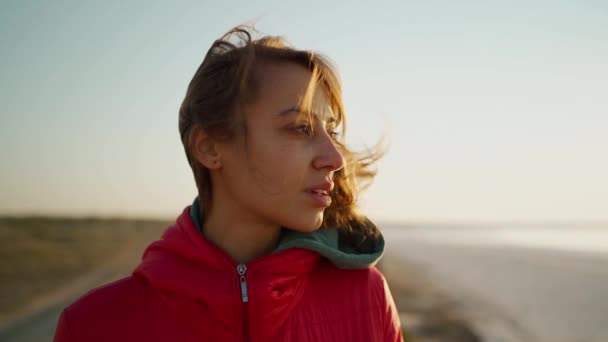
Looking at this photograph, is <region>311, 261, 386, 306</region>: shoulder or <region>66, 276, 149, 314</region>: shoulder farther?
<region>311, 261, 386, 306</region>: shoulder

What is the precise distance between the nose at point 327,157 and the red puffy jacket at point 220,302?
13.1 inches

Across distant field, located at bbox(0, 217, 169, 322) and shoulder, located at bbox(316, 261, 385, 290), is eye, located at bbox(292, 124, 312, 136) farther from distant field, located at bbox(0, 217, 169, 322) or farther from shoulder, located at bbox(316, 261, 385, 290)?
distant field, located at bbox(0, 217, 169, 322)

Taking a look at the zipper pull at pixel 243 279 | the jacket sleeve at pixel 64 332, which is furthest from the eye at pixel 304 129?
the jacket sleeve at pixel 64 332

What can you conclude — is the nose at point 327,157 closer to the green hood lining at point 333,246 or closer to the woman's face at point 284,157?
Result: the woman's face at point 284,157

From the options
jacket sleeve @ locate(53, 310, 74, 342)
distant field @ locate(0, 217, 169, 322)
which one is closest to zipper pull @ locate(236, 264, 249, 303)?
jacket sleeve @ locate(53, 310, 74, 342)

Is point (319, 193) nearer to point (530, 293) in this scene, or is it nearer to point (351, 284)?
point (351, 284)

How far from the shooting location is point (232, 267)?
6.77ft

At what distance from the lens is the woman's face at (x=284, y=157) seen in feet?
6.82

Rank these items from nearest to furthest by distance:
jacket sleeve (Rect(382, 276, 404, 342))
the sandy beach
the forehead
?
1. the forehead
2. jacket sleeve (Rect(382, 276, 404, 342))
3. the sandy beach

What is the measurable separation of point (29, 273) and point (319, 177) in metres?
14.8

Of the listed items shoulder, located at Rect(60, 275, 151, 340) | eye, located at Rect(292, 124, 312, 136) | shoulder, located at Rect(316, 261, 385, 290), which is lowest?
shoulder, located at Rect(60, 275, 151, 340)

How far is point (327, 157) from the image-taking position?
2.10 meters

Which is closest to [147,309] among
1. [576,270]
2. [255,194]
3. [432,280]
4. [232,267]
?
[232,267]

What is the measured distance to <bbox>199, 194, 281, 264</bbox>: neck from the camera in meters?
2.27
